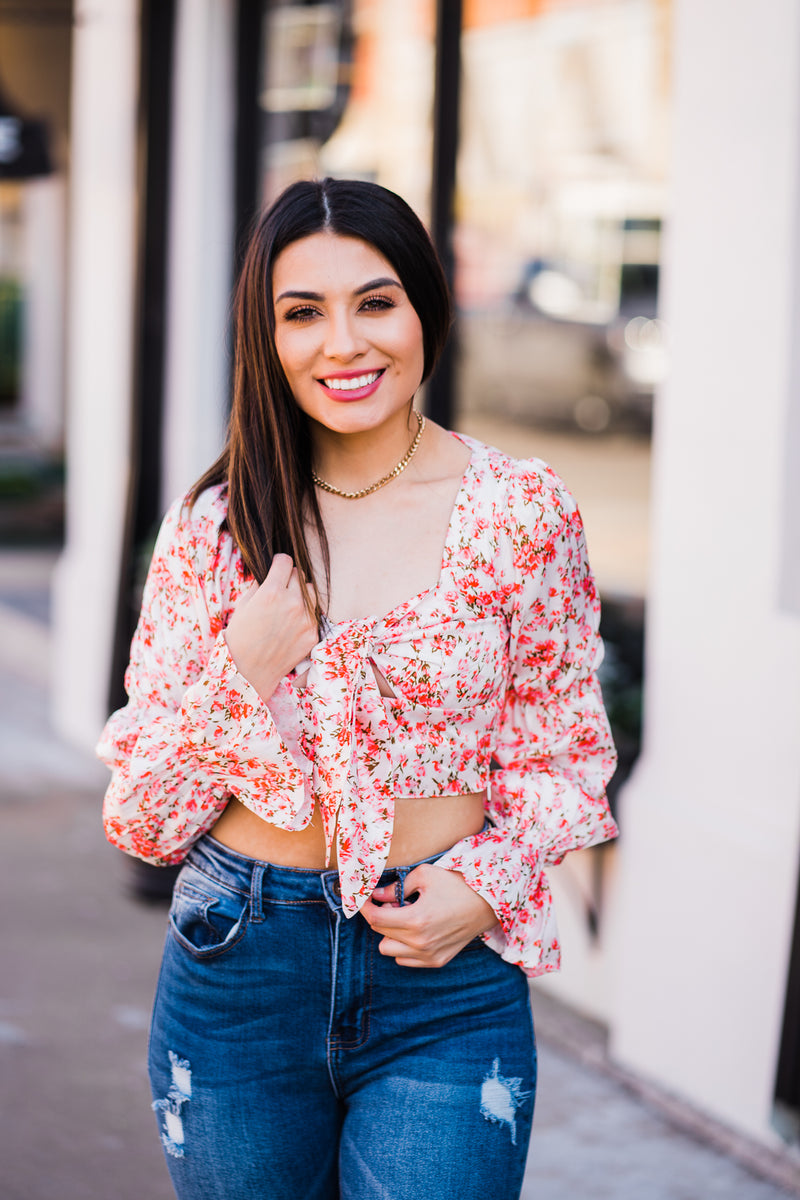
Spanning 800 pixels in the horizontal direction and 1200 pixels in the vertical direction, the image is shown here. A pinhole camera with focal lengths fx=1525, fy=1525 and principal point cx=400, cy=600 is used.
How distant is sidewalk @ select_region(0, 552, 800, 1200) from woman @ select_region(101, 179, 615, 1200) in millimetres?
1632

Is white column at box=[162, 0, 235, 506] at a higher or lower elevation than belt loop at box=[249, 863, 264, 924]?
higher

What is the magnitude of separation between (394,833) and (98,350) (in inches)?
212

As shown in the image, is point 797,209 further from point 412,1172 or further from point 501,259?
point 501,259

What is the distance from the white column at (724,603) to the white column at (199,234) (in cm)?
301

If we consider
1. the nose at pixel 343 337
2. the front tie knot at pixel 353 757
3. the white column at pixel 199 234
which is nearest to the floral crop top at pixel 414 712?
the front tie knot at pixel 353 757

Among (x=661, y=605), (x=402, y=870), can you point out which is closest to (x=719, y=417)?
(x=661, y=605)

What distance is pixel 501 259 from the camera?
596 inches

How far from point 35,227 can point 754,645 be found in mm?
15309

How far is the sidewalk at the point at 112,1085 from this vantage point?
133 inches

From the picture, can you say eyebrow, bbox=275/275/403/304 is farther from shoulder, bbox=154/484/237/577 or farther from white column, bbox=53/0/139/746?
white column, bbox=53/0/139/746

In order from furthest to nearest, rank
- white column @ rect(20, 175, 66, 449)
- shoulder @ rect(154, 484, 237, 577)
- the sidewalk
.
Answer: white column @ rect(20, 175, 66, 449)
the sidewalk
shoulder @ rect(154, 484, 237, 577)

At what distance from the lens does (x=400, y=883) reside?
188cm

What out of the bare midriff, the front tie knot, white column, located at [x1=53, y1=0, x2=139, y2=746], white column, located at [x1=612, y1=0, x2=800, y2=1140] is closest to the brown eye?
the front tie knot

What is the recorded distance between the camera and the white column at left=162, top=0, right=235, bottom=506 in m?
6.21
